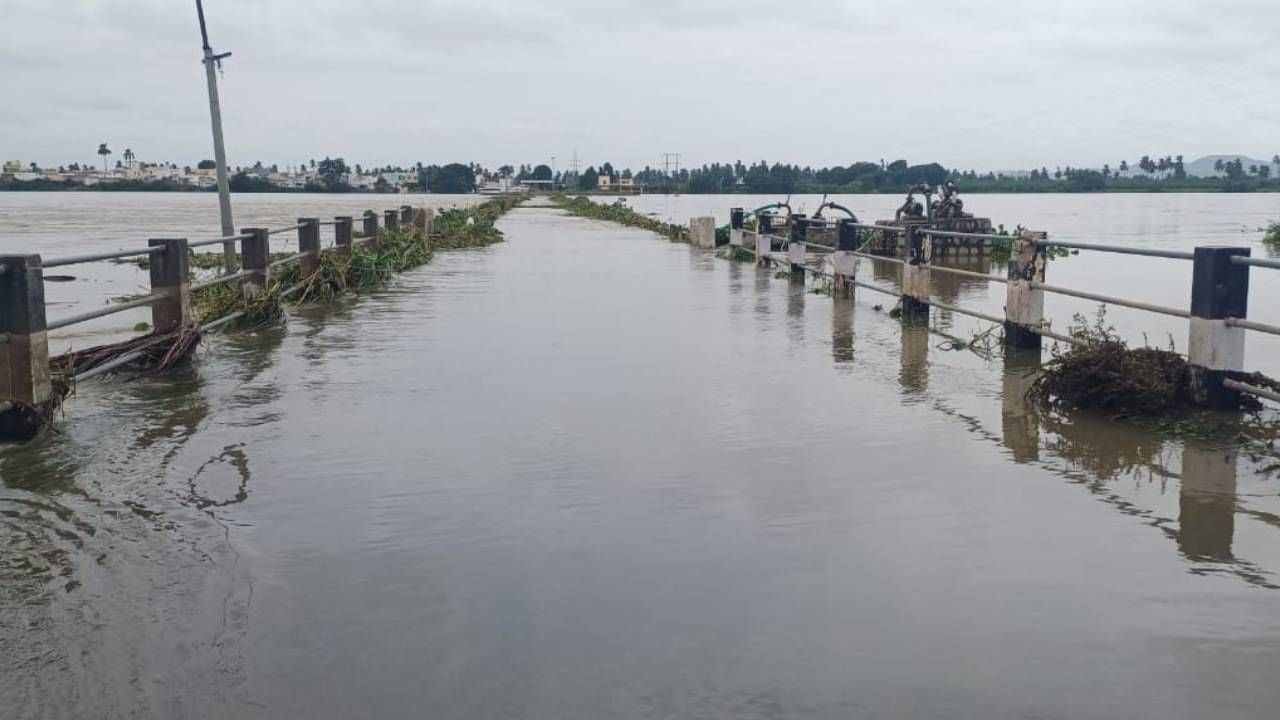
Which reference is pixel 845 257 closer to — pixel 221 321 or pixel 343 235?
pixel 221 321

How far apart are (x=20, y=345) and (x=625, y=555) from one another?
4.18 meters

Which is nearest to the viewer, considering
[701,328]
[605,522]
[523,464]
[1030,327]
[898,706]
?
[898,706]

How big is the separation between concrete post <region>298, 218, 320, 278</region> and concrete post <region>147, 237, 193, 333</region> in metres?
5.93

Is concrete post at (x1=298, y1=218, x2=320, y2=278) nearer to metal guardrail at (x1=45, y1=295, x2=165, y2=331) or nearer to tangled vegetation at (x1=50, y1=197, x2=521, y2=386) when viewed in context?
tangled vegetation at (x1=50, y1=197, x2=521, y2=386)

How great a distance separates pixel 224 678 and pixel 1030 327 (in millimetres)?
8051

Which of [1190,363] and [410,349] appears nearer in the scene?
[1190,363]

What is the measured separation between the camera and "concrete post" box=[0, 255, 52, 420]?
650cm

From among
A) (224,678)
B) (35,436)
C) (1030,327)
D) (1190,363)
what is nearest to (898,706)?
(224,678)

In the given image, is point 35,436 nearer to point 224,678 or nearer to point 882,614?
point 224,678

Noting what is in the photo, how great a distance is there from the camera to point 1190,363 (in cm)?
712

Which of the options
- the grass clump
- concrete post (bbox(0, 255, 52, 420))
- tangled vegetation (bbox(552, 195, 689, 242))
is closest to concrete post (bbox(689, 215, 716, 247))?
tangled vegetation (bbox(552, 195, 689, 242))

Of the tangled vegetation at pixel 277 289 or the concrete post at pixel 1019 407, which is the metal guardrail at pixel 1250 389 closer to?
the concrete post at pixel 1019 407

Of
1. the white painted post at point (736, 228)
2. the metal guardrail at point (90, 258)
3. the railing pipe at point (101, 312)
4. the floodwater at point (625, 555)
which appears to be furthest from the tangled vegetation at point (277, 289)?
the white painted post at point (736, 228)

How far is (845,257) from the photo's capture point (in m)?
15.2
